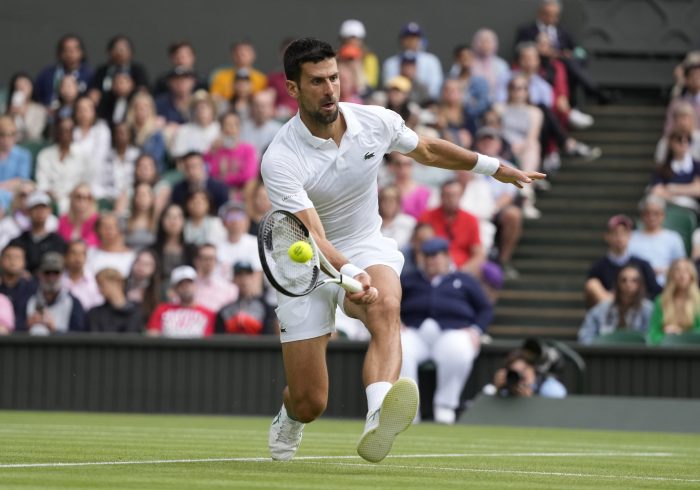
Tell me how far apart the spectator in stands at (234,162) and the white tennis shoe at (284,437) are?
9.32m

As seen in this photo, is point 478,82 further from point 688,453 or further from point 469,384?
point 688,453

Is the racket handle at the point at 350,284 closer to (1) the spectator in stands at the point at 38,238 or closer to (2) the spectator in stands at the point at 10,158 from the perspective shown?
(1) the spectator in stands at the point at 38,238

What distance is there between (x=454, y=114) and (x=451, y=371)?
462 cm

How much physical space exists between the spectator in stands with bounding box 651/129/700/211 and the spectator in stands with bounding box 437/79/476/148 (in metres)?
2.27

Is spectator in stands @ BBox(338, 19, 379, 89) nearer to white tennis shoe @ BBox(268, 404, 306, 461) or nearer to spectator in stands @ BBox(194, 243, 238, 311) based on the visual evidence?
spectator in stands @ BBox(194, 243, 238, 311)

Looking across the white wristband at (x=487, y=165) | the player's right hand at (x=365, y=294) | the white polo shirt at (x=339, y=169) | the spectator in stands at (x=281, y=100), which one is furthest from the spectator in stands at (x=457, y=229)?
the player's right hand at (x=365, y=294)

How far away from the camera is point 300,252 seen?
24.4 feet

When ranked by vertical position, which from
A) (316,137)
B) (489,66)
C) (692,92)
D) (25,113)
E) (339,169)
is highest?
(489,66)

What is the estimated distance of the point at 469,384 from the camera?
15000 mm

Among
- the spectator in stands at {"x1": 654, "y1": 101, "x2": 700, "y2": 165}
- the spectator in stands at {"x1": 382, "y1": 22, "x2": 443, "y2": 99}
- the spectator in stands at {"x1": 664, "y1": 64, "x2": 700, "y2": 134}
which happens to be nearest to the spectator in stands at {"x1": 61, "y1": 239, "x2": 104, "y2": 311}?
the spectator in stands at {"x1": 382, "y1": 22, "x2": 443, "y2": 99}

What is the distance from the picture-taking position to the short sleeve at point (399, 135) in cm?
823

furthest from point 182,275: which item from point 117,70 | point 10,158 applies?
point 117,70

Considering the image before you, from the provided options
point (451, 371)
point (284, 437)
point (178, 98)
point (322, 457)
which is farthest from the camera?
point (178, 98)

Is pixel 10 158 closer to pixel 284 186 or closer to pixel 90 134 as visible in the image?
pixel 90 134
